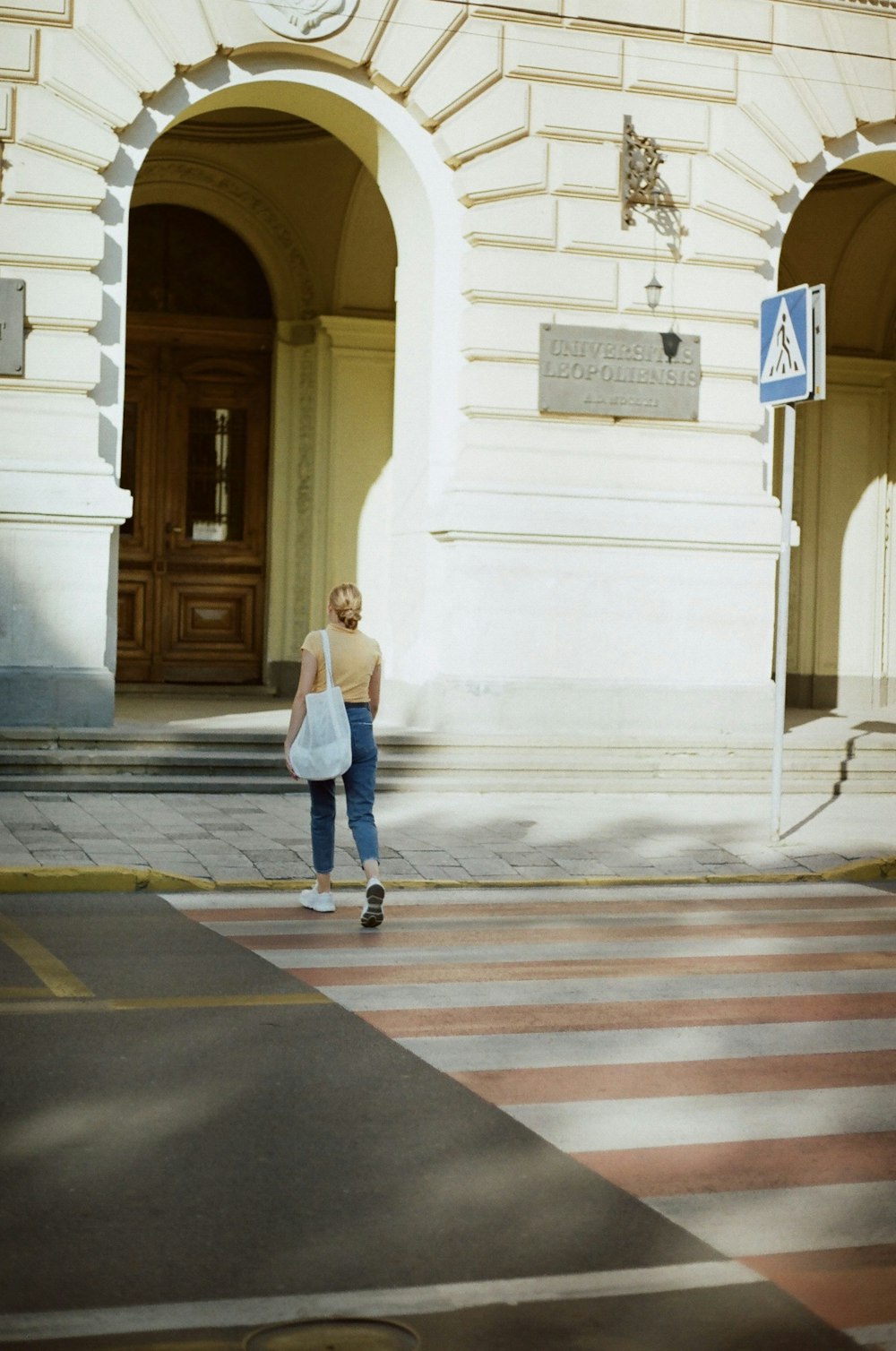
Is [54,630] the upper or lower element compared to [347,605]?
lower

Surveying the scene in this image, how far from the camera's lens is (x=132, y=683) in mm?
19094

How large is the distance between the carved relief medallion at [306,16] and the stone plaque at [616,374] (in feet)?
9.27

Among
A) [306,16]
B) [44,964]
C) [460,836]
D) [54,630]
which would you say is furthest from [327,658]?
[306,16]

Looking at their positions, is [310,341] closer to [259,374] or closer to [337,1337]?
[259,374]

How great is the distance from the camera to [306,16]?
14445 millimetres

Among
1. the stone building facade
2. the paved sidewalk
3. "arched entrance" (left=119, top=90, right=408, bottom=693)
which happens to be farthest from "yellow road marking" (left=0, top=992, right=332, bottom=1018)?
"arched entrance" (left=119, top=90, right=408, bottom=693)

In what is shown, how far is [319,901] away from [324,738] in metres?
0.86

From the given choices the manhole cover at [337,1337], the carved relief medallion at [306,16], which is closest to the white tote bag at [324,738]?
the manhole cover at [337,1337]

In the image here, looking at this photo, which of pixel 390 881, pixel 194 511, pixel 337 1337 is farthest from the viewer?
pixel 194 511

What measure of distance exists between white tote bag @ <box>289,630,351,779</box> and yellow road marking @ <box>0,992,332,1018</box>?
203cm

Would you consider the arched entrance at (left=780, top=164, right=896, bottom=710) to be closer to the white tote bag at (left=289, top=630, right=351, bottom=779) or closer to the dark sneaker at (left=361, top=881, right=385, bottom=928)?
the white tote bag at (left=289, top=630, right=351, bottom=779)

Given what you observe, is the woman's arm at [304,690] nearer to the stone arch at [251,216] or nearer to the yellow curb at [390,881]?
the yellow curb at [390,881]

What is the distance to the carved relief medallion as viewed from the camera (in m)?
14.3

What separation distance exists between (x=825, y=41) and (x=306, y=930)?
1021cm
